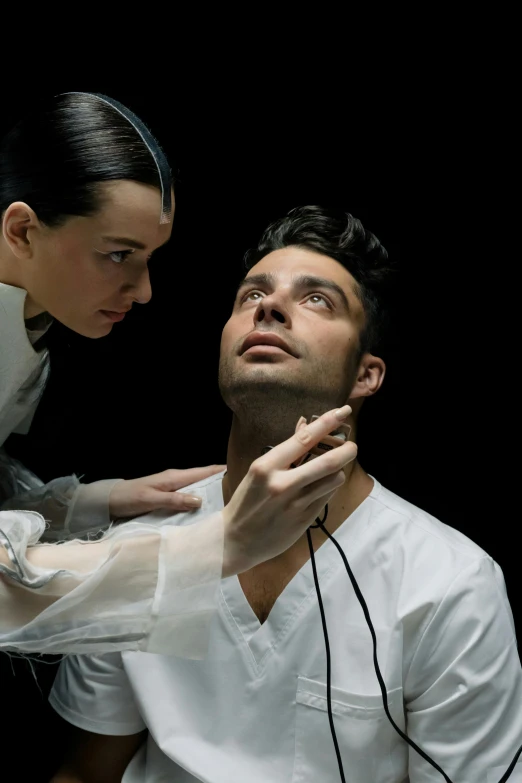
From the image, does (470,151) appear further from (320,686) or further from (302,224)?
(320,686)

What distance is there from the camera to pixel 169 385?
2.64 meters

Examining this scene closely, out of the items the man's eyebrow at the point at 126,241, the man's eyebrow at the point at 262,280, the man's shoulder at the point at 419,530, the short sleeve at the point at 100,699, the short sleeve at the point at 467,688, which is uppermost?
the man's eyebrow at the point at 126,241

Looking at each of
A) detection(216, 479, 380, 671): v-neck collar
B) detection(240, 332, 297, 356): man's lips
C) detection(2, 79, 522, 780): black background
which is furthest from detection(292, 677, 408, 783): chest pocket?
detection(2, 79, 522, 780): black background

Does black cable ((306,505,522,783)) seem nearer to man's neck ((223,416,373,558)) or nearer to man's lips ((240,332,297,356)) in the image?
man's neck ((223,416,373,558))

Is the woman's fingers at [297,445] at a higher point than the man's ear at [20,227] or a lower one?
lower

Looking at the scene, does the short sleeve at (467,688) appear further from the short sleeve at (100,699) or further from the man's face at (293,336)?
the short sleeve at (100,699)

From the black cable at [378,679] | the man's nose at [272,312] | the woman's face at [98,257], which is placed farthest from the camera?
the man's nose at [272,312]

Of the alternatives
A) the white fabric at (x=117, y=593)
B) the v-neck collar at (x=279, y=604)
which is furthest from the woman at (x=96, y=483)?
the v-neck collar at (x=279, y=604)

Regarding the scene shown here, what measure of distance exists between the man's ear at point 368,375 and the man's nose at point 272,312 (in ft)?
0.79

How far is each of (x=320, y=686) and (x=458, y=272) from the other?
1.17 m

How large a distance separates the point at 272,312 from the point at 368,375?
0.31m

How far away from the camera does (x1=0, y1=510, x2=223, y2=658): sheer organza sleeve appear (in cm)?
150

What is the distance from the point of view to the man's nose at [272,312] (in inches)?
76.6

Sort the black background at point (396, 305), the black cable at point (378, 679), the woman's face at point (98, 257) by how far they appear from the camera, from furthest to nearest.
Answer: the black background at point (396, 305)
the woman's face at point (98, 257)
the black cable at point (378, 679)
